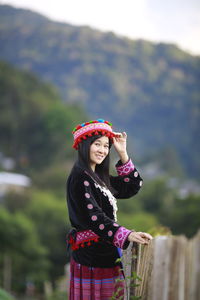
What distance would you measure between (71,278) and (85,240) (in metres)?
0.36

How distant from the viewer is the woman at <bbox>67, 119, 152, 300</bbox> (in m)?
3.44

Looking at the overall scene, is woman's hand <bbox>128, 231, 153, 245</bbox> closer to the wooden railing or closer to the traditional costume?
the wooden railing

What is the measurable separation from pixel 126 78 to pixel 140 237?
176m

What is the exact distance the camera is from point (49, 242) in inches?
1612

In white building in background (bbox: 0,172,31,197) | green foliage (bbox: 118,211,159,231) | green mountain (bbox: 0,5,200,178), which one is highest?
green mountain (bbox: 0,5,200,178)

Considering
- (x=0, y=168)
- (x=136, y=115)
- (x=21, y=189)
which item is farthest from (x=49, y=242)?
(x=136, y=115)

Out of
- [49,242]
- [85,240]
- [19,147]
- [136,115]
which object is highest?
[136,115]

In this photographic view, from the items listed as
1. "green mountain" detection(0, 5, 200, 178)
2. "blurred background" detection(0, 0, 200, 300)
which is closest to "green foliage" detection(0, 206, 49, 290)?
"blurred background" detection(0, 0, 200, 300)

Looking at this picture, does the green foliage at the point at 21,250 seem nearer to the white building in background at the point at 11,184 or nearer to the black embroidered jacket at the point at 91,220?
the white building in background at the point at 11,184

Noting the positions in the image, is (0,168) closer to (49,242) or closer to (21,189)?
(21,189)

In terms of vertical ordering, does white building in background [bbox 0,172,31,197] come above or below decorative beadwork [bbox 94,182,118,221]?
above

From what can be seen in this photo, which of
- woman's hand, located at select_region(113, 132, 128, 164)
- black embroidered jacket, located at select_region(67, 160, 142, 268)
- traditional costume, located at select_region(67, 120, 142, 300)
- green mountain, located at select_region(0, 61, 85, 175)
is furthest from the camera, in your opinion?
green mountain, located at select_region(0, 61, 85, 175)

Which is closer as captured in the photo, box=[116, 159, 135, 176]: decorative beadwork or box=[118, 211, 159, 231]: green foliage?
box=[116, 159, 135, 176]: decorative beadwork

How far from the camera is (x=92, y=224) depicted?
3414 mm
